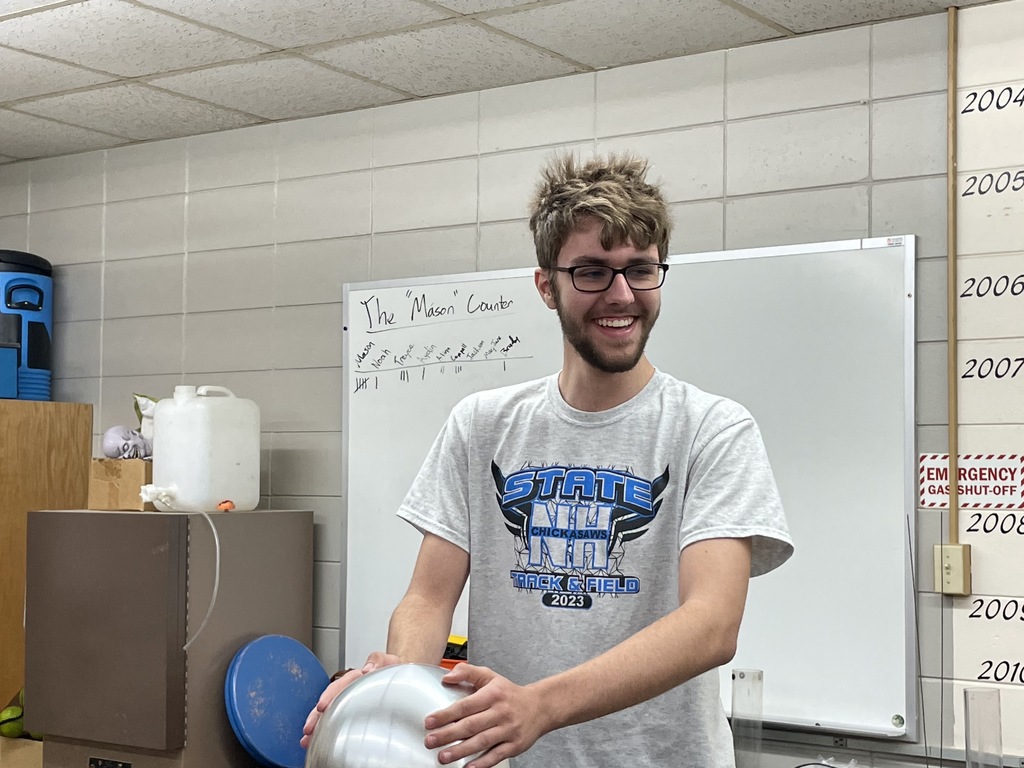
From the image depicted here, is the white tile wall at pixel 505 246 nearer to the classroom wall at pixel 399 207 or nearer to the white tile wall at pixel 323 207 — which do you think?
the classroom wall at pixel 399 207

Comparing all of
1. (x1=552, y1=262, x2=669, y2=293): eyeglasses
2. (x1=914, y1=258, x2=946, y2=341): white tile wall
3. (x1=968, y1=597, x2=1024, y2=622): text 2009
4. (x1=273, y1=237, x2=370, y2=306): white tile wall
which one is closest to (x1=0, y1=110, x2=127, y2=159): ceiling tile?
(x1=273, y1=237, x2=370, y2=306): white tile wall

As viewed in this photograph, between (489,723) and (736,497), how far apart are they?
45 centimetres

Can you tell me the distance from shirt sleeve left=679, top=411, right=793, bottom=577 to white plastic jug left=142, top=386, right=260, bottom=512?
1833 mm

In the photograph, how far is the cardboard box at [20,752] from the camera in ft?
10.6

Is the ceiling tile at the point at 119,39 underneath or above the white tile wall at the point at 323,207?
above

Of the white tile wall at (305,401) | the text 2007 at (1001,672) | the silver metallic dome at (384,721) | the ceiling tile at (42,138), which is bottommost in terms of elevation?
the text 2007 at (1001,672)

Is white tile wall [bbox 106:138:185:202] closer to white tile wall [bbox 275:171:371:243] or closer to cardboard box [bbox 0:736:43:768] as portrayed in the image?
white tile wall [bbox 275:171:371:243]

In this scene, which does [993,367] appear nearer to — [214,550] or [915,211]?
[915,211]

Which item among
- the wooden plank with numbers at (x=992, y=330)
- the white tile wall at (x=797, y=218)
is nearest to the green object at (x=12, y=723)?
the white tile wall at (x=797, y=218)

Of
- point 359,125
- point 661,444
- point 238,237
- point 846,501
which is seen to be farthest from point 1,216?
point 661,444

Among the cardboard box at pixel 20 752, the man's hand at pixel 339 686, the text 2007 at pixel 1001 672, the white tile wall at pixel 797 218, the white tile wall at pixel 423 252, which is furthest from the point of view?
the cardboard box at pixel 20 752

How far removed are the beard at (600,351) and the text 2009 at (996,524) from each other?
1264mm

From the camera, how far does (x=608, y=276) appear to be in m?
1.46

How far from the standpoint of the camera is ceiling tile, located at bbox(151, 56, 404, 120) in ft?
9.77
